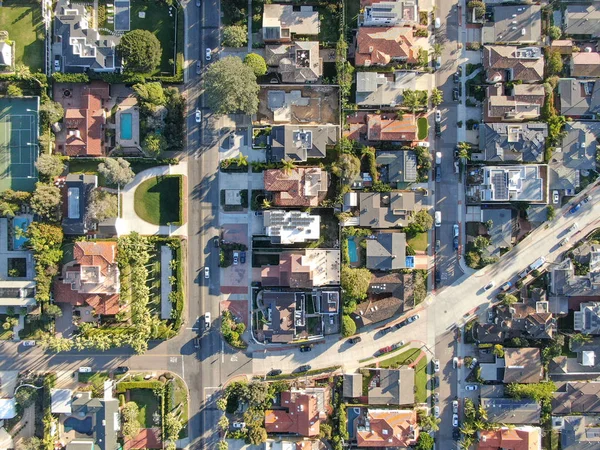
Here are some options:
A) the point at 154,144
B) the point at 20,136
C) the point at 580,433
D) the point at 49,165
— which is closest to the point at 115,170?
the point at 154,144

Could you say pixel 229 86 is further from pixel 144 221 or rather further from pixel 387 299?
pixel 387 299

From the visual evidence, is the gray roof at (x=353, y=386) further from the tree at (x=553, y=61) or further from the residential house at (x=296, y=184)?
the tree at (x=553, y=61)

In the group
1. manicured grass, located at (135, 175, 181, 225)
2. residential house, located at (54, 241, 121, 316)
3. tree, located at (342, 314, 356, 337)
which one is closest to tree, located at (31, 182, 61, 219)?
residential house, located at (54, 241, 121, 316)

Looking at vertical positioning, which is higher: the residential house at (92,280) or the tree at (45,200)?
the tree at (45,200)

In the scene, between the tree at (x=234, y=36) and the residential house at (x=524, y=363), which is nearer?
the tree at (x=234, y=36)

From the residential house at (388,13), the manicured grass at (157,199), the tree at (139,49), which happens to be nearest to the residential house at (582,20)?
the residential house at (388,13)

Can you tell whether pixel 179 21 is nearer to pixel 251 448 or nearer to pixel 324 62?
pixel 324 62
